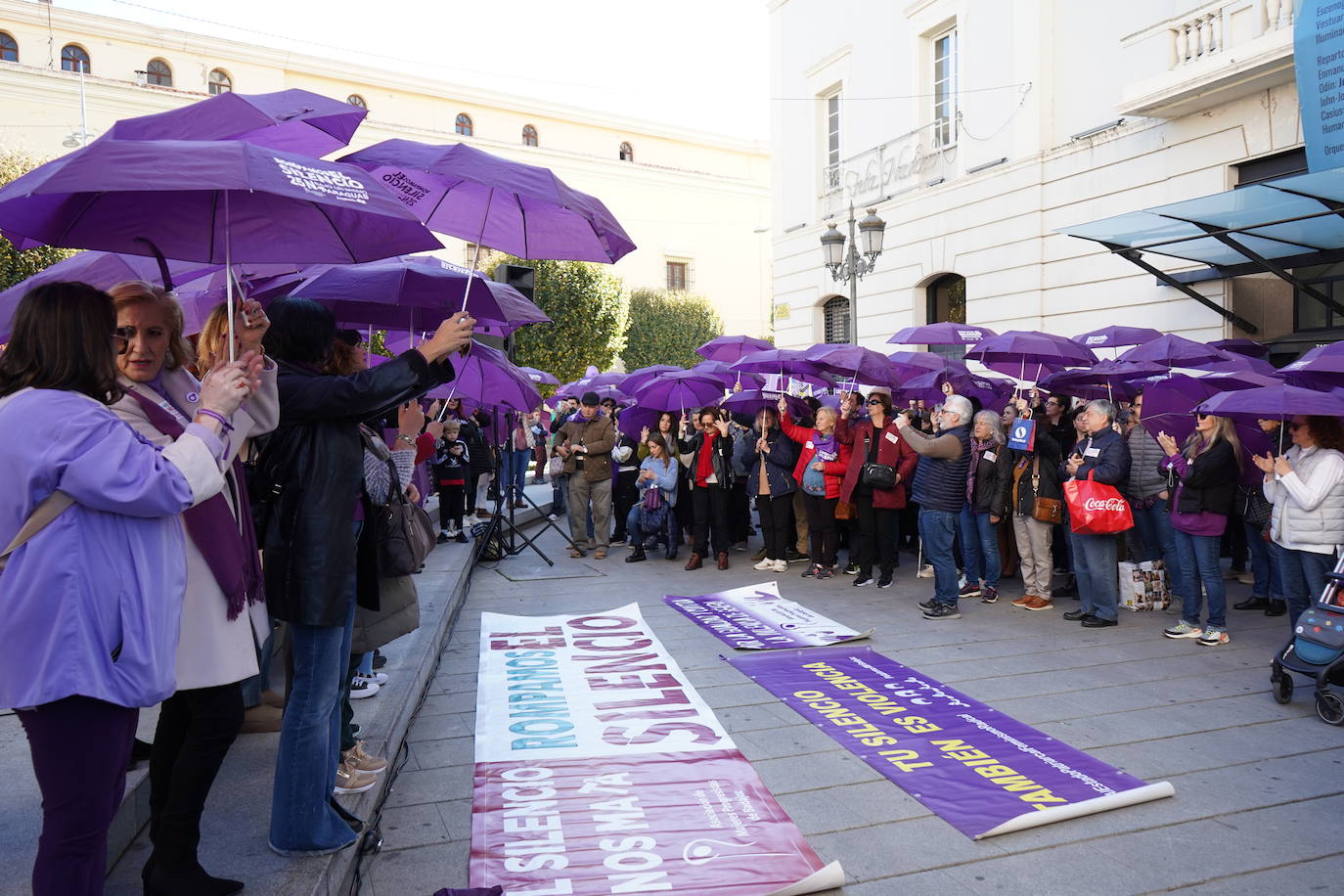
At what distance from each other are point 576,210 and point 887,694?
146 inches

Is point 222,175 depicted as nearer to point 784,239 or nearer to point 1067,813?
point 1067,813

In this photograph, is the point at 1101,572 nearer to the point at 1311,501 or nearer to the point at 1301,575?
the point at 1301,575

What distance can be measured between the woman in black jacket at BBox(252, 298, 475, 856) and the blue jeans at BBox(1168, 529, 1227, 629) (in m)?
6.45

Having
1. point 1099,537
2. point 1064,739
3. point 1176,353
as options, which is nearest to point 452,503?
point 1099,537

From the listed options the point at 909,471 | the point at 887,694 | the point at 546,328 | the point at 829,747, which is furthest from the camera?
the point at 546,328

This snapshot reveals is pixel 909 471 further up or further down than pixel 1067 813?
further up

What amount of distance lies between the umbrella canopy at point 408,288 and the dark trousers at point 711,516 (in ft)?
15.6

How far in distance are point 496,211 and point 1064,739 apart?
4.25 m

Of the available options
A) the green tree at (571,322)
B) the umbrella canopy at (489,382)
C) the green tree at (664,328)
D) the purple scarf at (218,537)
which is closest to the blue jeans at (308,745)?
the purple scarf at (218,537)

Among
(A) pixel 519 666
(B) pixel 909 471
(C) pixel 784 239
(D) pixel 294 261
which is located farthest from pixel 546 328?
(D) pixel 294 261

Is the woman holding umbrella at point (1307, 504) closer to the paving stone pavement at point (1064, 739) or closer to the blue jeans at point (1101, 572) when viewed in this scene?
the paving stone pavement at point (1064, 739)

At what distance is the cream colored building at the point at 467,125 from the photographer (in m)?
35.9

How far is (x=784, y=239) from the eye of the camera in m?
23.5

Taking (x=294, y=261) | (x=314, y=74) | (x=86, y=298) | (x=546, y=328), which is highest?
(x=314, y=74)
